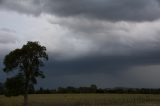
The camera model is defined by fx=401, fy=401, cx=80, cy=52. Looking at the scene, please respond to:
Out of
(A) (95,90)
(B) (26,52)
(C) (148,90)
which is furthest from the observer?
(A) (95,90)

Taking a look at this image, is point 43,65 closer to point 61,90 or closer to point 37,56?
point 37,56

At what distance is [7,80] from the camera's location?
66875mm

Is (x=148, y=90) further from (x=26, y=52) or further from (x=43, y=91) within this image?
(x=26, y=52)

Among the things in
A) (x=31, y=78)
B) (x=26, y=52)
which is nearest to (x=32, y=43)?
(x=26, y=52)

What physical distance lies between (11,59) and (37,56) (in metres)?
4.19

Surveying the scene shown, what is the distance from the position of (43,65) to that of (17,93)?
647 cm

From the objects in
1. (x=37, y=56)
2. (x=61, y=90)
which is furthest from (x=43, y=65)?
(x=61, y=90)

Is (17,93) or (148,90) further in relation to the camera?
(148,90)

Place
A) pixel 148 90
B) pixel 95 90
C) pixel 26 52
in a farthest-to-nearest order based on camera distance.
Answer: pixel 95 90 → pixel 148 90 → pixel 26 52

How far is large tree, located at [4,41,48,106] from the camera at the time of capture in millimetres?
64438

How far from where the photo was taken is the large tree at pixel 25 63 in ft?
211

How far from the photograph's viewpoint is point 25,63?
64.8 m

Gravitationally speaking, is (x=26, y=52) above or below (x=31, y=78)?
above

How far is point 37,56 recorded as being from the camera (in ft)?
214
